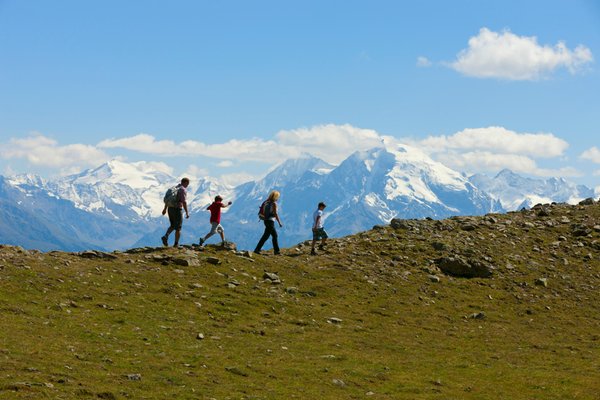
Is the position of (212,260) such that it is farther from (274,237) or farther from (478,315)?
(478,315)

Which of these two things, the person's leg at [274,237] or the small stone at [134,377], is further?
the person's leg at [274,237]

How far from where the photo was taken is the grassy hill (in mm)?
21156

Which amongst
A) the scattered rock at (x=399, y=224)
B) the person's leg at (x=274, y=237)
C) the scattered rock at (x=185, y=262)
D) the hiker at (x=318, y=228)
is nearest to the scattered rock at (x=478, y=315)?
the hiker at (x=318, y=228)

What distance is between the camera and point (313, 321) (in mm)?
31141

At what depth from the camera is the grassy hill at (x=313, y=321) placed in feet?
69.4

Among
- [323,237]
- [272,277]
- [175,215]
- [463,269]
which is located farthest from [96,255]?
[463,269]

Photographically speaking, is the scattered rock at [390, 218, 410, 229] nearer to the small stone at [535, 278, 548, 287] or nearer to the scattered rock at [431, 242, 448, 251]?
the scattered rock at [431, 242, 448, 251]

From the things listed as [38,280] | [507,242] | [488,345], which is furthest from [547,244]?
[38,280]

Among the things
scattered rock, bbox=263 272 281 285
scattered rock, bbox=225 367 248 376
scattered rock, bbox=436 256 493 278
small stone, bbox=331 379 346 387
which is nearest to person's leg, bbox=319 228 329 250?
scattered rock, bbox=263 272 281 285

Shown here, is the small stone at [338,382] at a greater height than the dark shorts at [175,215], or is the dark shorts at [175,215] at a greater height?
the dark shorts at [175,215]

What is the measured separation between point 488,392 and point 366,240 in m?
23.8

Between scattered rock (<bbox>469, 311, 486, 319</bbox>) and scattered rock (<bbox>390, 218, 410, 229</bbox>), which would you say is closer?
scattered rock (<bbox>469, 311, 486, 319</bbox>)

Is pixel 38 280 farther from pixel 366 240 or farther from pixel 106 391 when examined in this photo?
pixel 366 240

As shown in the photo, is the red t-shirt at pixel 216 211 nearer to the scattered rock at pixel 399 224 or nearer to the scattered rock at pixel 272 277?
the scattered rock at pixel 272 277
